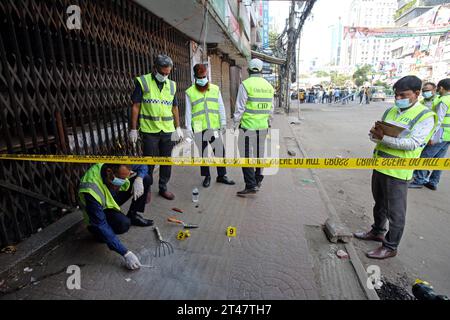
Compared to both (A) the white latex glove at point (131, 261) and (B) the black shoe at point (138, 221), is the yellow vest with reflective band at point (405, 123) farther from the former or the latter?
(B) the black shoe at point (138, 221)

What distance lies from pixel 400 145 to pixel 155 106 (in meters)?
2.63

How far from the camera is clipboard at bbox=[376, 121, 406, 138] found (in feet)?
7.86

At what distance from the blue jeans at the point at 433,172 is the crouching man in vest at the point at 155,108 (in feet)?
14.3

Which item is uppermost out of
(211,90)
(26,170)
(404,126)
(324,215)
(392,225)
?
(211,90)

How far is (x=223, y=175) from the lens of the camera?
4656 millimetres

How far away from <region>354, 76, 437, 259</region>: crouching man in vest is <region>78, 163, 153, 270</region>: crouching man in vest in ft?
7.69

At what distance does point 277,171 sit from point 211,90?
230cm

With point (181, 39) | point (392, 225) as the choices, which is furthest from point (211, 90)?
point (181, 39)

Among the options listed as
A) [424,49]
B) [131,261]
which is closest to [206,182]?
[131,261]

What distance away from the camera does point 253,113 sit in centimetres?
383

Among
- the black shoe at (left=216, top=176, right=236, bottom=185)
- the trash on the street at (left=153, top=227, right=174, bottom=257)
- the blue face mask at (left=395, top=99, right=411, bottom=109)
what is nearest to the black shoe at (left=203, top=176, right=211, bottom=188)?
the black shoe at (left=216, top=176, right=236, bottom=185)

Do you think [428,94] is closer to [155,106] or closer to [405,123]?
[405,123]

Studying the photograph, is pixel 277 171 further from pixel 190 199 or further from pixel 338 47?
pixel 338 47
